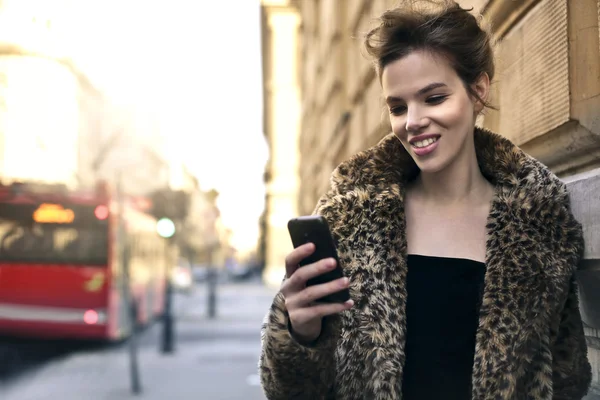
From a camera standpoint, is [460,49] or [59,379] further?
[59,379]

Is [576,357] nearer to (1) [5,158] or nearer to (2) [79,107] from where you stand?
(1) [5,158]

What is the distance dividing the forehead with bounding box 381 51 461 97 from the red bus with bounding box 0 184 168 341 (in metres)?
10.4

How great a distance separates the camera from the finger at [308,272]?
157 cm

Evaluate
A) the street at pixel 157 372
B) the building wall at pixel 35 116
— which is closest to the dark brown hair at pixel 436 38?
the street at pixel 157 372

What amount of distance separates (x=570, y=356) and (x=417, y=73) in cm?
73

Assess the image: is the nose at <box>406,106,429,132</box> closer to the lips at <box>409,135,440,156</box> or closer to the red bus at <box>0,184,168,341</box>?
the lips at <box>409,135,440,156</box>

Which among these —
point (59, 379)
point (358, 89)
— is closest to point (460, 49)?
point (358, 89)

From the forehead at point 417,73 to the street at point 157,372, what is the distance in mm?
6497

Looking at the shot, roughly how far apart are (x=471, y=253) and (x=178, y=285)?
34558 mm

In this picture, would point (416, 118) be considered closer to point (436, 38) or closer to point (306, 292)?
point (436, 38)

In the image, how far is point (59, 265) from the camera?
38.6 ft

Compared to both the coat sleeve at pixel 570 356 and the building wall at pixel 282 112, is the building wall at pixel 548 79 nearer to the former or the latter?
the coat sleeve at pixel 570 356

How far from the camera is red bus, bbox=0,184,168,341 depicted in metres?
11.6

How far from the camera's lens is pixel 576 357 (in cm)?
180
